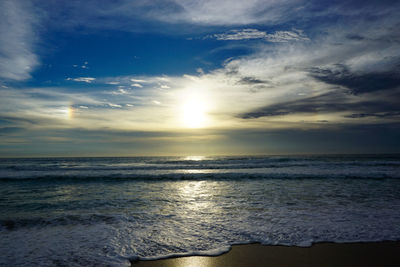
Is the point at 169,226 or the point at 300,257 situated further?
the point at 169,226

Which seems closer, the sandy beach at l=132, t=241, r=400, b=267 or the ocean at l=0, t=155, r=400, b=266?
the sandy beach at l=132, t=241, r=400, b=267

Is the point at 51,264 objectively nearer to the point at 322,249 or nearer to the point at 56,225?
the point at 56,225

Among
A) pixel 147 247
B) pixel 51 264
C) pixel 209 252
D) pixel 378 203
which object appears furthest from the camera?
pixel 378 203

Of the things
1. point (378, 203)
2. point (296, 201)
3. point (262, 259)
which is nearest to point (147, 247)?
point (262, 259)

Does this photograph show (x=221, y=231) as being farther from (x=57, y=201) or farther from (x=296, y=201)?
(x=57, y=201)

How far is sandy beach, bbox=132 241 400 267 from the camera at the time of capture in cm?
433

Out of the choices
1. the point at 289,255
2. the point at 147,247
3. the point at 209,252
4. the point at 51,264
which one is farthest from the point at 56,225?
the point at 289,255

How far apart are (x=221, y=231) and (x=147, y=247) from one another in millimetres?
1973

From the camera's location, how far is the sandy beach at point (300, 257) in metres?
4.33

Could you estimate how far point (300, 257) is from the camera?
4.55m

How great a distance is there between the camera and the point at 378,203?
29.9 ft

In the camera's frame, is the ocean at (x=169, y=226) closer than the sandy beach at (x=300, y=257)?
No

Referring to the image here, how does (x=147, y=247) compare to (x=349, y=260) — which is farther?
(x=147, y=247)

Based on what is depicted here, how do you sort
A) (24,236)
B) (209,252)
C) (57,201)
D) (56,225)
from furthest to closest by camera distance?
(57,201)
(56,225)
(24,236)
(209,252)
